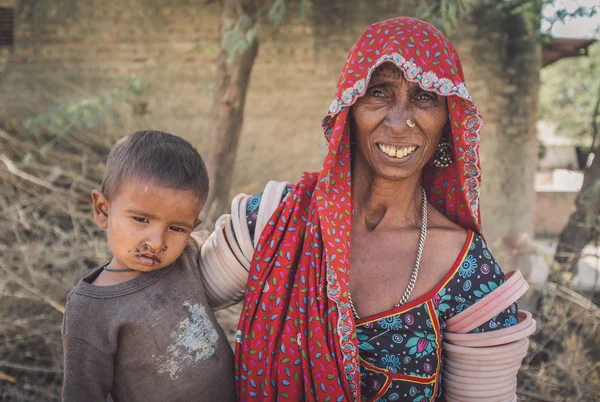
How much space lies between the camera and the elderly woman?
1746 millimetres

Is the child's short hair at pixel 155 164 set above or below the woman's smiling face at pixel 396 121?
below

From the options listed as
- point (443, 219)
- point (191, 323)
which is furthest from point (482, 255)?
point (191, 323)

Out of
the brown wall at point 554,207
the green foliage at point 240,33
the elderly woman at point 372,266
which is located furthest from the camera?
the brown wall at point 554,207

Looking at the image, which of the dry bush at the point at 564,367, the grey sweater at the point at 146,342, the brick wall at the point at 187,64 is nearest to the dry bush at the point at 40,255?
the brick wall at the point at 187,64

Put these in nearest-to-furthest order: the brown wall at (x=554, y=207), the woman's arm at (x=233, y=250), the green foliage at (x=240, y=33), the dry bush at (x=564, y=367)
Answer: the woman's arm at (x=233, y=250), the dry bush at (x=564, y=367), the green foliage at (x=240, y=33), the brown wall at (x=554, y=207)

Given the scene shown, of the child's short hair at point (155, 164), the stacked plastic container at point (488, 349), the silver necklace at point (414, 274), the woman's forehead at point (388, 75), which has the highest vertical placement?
the woman's forehead at point (388, 75)

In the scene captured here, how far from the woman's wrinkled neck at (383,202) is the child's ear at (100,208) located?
865 mm

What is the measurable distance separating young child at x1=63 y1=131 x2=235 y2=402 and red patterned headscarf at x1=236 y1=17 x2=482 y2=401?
0.19 metres

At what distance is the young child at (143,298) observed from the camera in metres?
1.54

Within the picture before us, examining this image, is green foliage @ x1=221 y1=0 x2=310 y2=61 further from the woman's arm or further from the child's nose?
the child's nose

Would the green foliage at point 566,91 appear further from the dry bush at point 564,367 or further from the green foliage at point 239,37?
the green foliage at point 239,37

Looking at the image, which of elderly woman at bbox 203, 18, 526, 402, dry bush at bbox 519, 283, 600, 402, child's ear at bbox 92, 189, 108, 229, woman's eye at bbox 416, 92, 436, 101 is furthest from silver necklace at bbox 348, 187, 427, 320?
dry bush at bbox 519, 283, 600, 402

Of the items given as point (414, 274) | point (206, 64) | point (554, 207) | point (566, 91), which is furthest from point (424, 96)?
Result: point (566, 91)

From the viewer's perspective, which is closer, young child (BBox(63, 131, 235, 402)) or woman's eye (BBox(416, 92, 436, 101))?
young child (BBox(63, 131, 235, 402))
